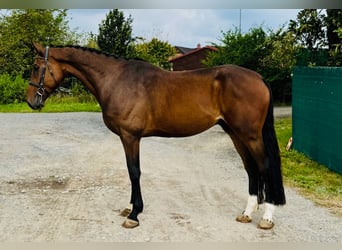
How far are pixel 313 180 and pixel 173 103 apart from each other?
106 inches

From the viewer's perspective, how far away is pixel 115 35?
1466 cm

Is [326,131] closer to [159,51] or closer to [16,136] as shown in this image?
[16,136]

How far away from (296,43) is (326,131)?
109 inches

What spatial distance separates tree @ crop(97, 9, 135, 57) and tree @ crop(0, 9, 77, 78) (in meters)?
4.37

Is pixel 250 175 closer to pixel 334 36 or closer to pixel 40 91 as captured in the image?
pixel 40 91

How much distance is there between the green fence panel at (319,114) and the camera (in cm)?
612

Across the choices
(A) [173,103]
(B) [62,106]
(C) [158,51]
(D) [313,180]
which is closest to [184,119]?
(A) [173,103]

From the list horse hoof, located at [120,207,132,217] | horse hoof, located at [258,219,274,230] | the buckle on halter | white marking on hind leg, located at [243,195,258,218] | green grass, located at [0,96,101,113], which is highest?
the buckle on halter

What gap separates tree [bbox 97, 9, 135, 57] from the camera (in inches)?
575

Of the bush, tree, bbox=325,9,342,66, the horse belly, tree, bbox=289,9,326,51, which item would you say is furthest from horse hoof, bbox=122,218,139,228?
the bush

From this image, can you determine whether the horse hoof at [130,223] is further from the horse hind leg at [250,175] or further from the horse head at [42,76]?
the horse head at [42,76]

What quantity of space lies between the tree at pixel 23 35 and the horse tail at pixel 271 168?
52.0 ft

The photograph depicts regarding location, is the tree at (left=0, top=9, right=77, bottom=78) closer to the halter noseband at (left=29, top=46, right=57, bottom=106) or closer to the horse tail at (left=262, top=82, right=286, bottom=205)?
the halter noseband at (left=29, top=46, right=57, bottom=106)

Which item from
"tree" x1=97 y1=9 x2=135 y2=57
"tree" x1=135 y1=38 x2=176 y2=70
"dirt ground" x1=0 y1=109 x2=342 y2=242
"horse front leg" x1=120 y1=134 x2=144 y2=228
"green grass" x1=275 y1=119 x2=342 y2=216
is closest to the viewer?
"dirt ground" x1=0 y1=109 x2=342 y2=242
